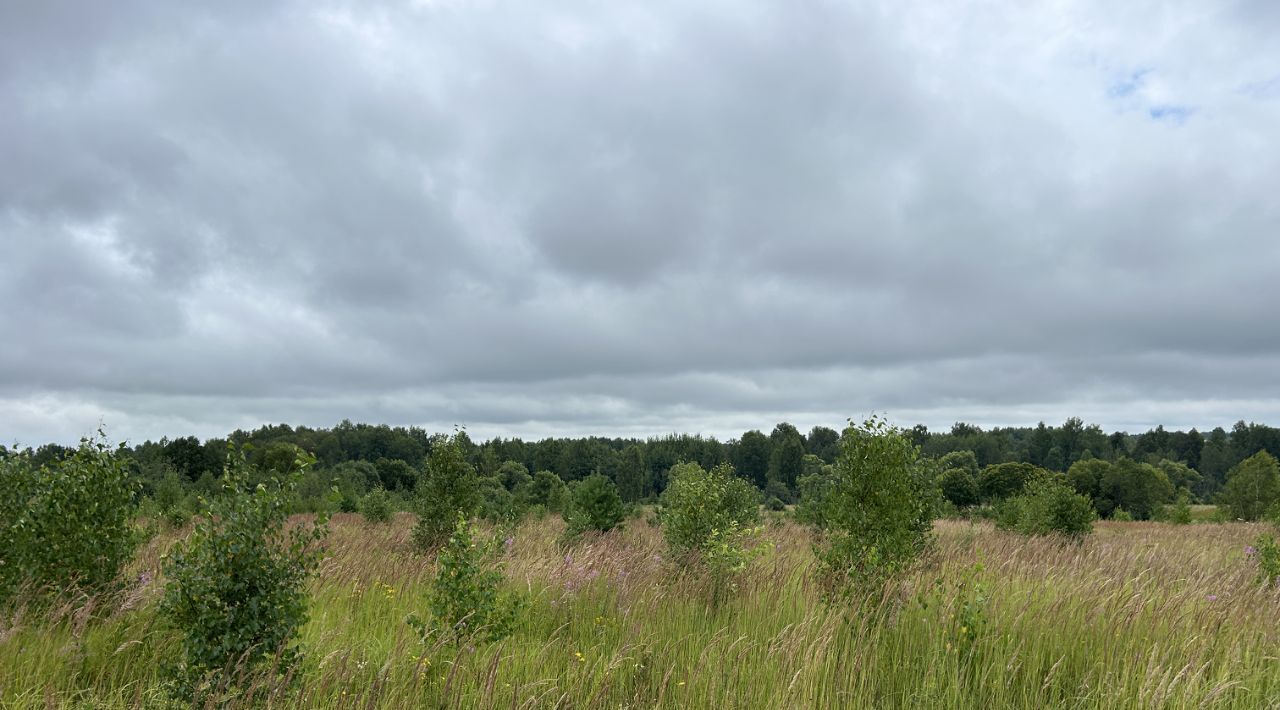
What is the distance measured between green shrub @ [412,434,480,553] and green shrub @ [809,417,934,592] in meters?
9.48

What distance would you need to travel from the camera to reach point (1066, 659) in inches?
265

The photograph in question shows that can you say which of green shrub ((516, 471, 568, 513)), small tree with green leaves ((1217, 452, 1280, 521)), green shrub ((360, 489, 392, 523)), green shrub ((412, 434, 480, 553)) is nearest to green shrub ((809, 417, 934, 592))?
green shrub ((412, 434, 480, 553))

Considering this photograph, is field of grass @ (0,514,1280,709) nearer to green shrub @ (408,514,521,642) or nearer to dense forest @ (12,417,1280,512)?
green shrub @ (408,514,521,642)

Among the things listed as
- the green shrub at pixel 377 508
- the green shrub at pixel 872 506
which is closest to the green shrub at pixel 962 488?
the green shrub at pixel 377 508

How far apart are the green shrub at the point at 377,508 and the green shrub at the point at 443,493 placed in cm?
1342

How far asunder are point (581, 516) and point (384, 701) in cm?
1435

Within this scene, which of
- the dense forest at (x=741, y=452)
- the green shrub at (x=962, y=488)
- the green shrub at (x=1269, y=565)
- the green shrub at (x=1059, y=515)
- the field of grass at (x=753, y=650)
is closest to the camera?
the field of grass at (x=753, y=650)

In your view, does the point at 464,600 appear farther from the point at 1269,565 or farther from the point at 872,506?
the point at 1269,565

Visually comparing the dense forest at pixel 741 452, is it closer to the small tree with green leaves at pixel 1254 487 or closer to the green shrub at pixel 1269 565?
the small tree with green leaves at pixel 1254 487

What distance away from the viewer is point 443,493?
1606cm

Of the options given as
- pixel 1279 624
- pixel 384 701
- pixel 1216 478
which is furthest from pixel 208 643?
pixel 1216 478

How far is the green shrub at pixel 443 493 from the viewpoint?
15.9 m

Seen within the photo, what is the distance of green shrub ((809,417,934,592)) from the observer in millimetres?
8180

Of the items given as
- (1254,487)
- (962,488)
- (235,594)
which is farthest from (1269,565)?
(962,488)
